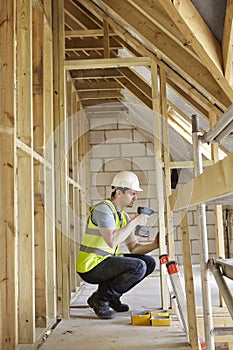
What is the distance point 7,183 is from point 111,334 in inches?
54.8

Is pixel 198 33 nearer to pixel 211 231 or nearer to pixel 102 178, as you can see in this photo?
pixel 102 178

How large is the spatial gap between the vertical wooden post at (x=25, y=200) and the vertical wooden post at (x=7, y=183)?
0.41m

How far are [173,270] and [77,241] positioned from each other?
3384mm

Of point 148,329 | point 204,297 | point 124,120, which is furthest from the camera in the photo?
point 124,120

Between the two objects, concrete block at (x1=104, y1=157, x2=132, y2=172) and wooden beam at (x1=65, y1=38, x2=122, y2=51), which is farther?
concrete block at (x1=104, y1=157, x2=132, y2=172)

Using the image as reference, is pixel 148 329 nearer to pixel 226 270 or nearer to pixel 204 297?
pixel 204 297

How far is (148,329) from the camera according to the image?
3439 mm

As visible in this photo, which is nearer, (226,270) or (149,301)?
(226,270)

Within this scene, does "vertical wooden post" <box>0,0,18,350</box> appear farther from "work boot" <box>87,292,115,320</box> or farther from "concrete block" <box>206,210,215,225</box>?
"concrete block" <box>206,210,215,225</box>

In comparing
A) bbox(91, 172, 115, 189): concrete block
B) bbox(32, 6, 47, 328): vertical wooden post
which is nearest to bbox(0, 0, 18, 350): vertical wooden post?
bbox(32, 6, 47, 328): vertical wooden post

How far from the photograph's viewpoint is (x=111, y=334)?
332 centimetres

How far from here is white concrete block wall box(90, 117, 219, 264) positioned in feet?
27.3

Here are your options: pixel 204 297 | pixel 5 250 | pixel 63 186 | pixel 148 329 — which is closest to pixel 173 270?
pixel 148 329

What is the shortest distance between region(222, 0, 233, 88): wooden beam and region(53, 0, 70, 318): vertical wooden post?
1599 millimetres
